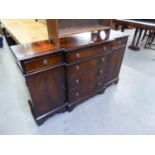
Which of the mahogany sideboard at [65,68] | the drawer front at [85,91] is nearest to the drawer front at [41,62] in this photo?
the mahogany sideboard at [65,68]

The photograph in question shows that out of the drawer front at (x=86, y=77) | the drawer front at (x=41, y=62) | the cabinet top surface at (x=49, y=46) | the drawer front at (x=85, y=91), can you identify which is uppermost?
the cabinet top surface at (x=49, y=46)

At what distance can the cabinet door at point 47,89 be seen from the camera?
53.9 inches

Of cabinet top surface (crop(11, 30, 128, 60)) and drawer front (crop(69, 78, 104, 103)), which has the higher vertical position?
cabinet top surface (crop(11, 30, 128, 60))

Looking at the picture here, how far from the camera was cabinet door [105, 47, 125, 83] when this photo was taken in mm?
1930

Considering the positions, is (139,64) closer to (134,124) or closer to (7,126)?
(134,124)

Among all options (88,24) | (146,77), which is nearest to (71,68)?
(88,24)

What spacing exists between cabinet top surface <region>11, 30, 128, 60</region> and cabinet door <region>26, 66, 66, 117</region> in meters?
0.20

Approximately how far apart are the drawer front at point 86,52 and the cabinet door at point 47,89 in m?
0.17

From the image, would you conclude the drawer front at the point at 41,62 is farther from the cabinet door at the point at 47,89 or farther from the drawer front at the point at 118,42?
the drawer front at the point at 118,42

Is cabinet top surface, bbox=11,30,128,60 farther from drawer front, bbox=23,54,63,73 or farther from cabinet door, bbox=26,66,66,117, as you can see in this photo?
cabinet door, bbox=26,66,66,117

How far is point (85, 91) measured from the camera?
188 cm

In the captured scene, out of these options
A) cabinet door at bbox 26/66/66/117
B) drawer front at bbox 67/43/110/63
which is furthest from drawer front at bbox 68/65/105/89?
drawer front at bbox 67/43/110/63

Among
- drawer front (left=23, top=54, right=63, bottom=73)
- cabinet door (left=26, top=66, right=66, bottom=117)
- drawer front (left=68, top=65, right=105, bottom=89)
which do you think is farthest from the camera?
drawer front (left=68, top=65, right=105, bottom=89)

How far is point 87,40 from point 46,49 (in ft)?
1.71
